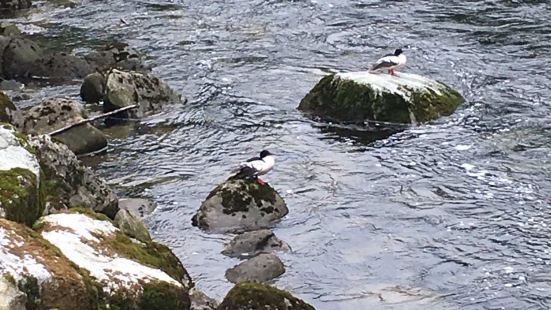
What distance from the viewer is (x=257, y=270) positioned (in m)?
8.65

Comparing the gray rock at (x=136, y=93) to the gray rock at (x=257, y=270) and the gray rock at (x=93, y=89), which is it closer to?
the gray rock at (x=93, y=89)

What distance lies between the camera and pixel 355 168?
11.8 metres

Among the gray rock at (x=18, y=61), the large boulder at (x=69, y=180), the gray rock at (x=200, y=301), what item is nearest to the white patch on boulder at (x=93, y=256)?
the gray rock at (x=200, y=301)

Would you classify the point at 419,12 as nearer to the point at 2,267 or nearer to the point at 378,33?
the point at 378,33

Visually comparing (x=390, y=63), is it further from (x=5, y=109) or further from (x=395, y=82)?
(x=5, y=109)

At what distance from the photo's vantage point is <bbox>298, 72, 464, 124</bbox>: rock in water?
44.4 ft

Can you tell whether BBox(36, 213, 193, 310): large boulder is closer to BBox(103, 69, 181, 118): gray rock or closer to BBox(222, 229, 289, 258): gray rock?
BBox(222, 229, 289, 258): gray rock

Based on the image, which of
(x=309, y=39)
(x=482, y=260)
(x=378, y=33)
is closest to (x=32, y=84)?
(x=309, y=39)

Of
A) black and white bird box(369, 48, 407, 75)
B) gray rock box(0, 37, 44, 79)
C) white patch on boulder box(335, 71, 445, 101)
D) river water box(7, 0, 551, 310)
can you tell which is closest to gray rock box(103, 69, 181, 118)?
river water box(7, 0, 551, 310)

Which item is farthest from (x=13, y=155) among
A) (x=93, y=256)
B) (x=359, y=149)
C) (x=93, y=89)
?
(x=93, y=89)

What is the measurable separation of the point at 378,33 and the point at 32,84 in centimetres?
686

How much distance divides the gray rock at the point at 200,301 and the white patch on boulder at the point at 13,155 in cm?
159

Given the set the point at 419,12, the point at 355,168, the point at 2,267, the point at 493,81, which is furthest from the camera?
the point at 419,12

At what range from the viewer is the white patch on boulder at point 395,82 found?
13.6m
